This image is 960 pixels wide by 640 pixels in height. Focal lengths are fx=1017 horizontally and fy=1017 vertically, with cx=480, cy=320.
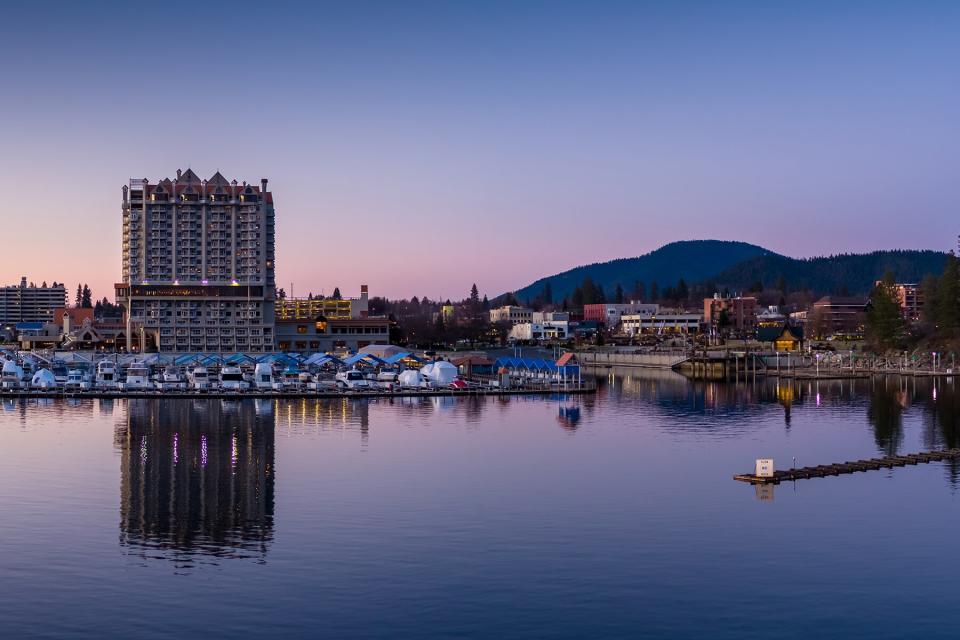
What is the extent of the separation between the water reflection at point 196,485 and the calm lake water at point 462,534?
0.17 meters

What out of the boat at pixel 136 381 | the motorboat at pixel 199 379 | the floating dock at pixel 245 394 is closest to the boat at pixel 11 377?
the floating dock at pixel 245 394

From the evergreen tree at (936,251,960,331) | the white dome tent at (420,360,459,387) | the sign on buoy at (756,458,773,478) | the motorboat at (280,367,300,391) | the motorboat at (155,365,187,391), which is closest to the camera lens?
the sign on buoy at (756,458,773,478)

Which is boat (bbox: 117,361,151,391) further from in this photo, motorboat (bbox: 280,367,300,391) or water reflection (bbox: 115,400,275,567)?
water reflection (bbox: 115,400,275,567)

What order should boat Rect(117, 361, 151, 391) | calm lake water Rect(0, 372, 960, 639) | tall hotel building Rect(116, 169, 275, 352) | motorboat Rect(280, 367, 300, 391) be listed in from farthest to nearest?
tall hotel building Rect(116, 169, 275, 352), motorboat Rect(280, 367, 300, 391), boat Rect(117, 361, 151, 391), calm lake water Rect(0, 372, 960, 639)

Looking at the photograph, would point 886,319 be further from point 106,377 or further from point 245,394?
point 106,377

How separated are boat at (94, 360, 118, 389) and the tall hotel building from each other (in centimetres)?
4324

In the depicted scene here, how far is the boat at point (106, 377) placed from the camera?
93.2m

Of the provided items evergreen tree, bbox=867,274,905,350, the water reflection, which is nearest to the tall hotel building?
the water reflection

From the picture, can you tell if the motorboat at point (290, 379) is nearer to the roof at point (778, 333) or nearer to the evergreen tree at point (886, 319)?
the evergreen tree at point (886, 319)

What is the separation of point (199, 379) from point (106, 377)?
949 cm

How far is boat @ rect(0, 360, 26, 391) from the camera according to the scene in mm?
93562

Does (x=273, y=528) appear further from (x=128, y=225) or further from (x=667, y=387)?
(x=128, y=225)

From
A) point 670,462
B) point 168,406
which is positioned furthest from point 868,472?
point 168,406

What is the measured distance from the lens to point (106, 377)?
9769cm
